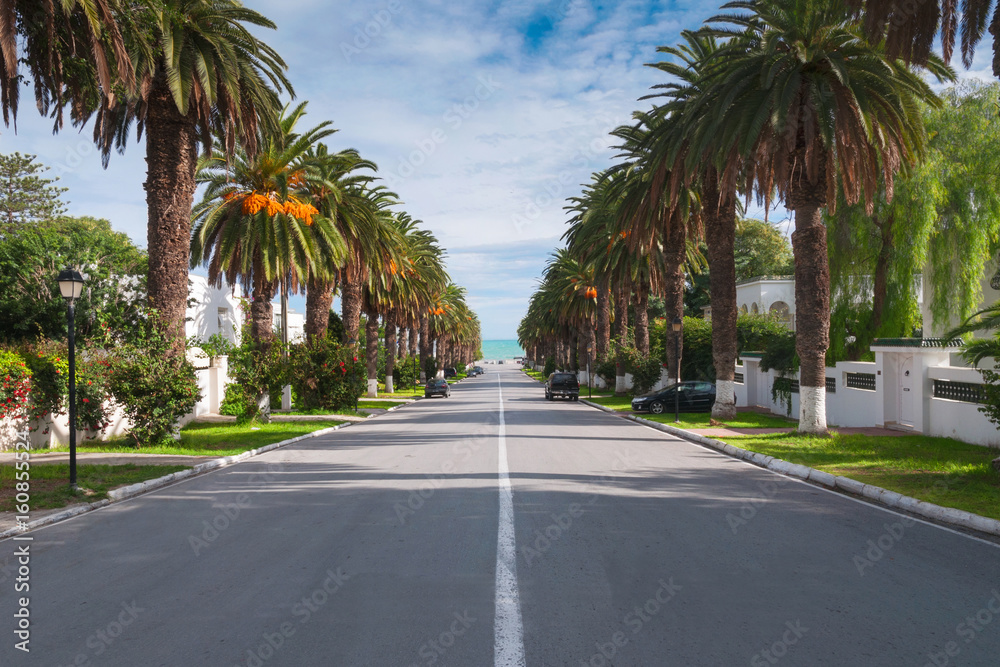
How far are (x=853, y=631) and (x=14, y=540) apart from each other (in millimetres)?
8828

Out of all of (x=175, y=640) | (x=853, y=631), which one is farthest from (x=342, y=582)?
(x=853, y=631)

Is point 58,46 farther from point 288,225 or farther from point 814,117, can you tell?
point 814,117

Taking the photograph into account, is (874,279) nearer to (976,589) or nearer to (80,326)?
(976,589)

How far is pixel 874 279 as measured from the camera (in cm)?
2569

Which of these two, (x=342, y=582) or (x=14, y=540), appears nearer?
(x=342, y=582)
